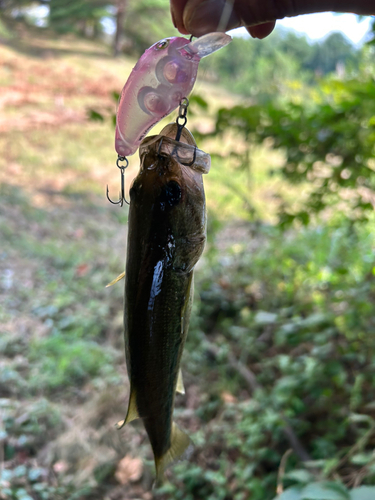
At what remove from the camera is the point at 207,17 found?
0.78m

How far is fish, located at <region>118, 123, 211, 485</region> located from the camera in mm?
741

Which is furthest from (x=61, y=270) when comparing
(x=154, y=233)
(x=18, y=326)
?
(x=154, y=233)

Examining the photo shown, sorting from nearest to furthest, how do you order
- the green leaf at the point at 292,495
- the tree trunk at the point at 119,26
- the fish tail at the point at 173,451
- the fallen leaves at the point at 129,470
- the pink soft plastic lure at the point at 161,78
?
1. the pink soft plastic lure at the point at 161,78
2. the fish tail at the point at 173,451
3. the green leaf at the point at 292,495
4. the fallen leaves at the point at 129,470
5. the tree trunk at the point at 119,26

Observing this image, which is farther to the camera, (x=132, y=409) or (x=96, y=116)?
(x=96, y=116)

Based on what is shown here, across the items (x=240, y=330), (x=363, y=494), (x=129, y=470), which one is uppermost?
(x=363, y=494)

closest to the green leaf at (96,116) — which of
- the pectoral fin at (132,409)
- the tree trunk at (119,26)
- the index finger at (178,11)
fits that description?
the index finger at (178,11)

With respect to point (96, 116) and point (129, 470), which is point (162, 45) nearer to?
point (96, 116)

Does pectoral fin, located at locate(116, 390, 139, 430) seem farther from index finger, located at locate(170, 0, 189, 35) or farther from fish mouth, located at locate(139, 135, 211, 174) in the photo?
index finger, located at locate(170, 0, 189, 35)

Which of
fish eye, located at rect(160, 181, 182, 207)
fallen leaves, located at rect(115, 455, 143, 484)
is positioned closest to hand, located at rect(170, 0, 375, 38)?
fish eye, located at rect(160, 181, 182, 207)

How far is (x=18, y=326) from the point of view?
133 inches

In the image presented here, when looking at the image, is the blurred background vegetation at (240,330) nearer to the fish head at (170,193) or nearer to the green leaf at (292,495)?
the green leaf at (292,495)

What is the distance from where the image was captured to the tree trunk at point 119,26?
888cm

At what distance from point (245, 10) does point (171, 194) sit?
44 centimetres

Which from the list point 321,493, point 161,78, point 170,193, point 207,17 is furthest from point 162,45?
point 321,493
